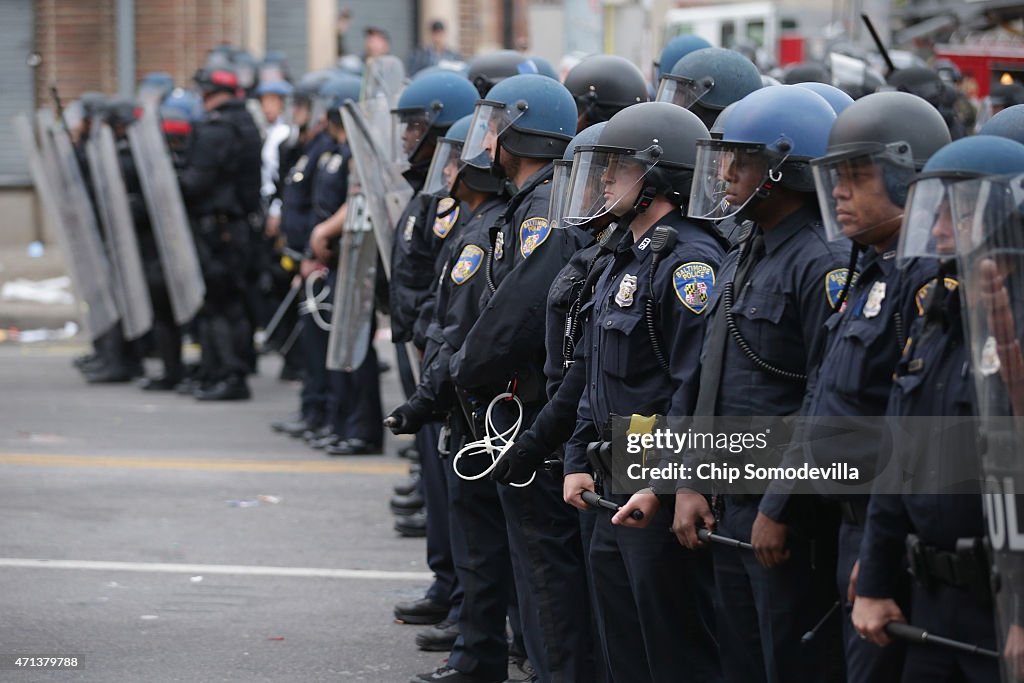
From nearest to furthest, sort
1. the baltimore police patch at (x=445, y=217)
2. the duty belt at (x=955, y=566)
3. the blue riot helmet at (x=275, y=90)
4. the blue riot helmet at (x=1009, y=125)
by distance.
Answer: the duty belt at (x=955, y=566) < the blue riot helmet at (x=1009, y=125) < the baltimore police patch at (x=445, y=217) < the blue riot helmet at (x=275, y=90)

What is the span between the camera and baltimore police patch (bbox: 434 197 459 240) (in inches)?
244

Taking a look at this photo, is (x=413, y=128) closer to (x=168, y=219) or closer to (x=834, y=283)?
(x=834, y=283)

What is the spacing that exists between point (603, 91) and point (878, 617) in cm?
337

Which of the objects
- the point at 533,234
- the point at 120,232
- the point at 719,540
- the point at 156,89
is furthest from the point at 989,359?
the point at 156,89

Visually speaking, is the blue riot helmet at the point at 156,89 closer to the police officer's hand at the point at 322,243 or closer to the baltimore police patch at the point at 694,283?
the police officer's hand at the point at 322,243

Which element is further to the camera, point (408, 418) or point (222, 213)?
point (222, 213)

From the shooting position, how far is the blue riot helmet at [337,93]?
32.7 ft

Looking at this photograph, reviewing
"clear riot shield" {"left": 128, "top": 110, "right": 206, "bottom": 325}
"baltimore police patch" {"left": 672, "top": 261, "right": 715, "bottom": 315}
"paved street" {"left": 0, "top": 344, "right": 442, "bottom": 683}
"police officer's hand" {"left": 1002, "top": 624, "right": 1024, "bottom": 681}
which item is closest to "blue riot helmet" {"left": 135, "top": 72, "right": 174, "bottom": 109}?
"clear riot shield" {"left": 128, "top": 110, "right": 206, "bottom": 325}

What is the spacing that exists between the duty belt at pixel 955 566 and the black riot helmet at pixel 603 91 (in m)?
3.31

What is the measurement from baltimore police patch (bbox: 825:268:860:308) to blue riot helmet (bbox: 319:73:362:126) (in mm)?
6363

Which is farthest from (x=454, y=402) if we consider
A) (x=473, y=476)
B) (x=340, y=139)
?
(x=340, y=139)

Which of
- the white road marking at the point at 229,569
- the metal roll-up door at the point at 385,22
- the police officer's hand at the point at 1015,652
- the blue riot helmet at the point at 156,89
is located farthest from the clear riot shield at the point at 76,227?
the metal roll-up door at the point at 385,22

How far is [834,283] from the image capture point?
12.7 ft

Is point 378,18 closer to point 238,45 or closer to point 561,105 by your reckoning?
point 238,45
